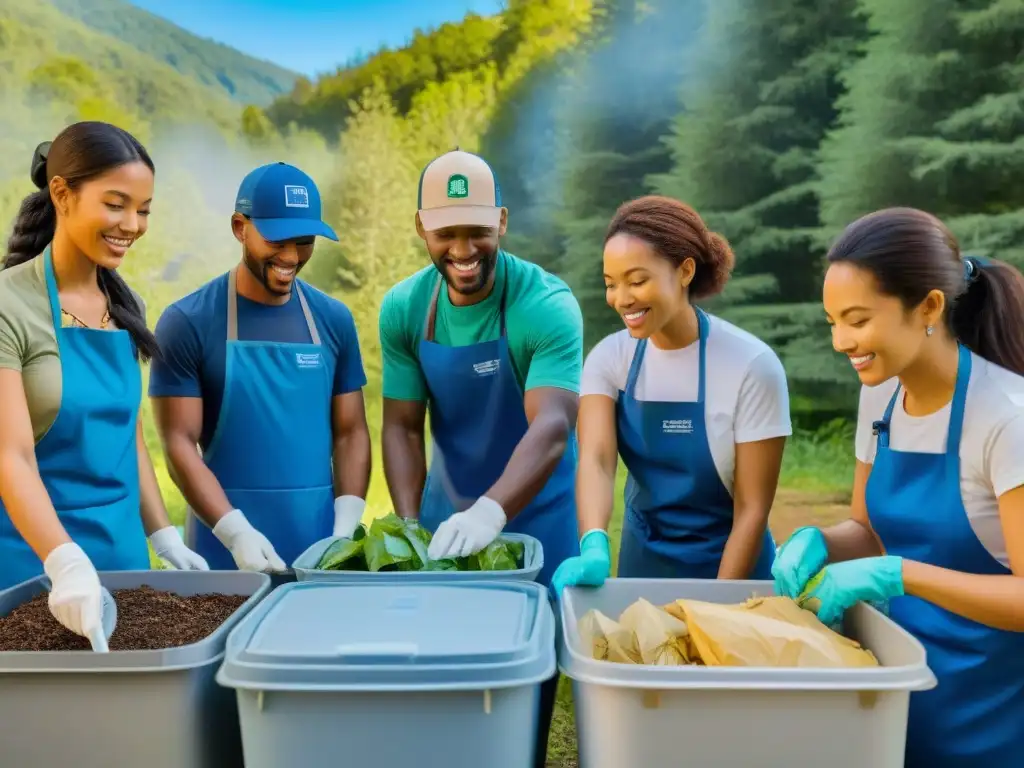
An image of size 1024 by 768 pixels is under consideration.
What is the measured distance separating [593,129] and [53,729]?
24.1 feet

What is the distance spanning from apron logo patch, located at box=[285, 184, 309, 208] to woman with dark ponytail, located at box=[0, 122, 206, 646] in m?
0.43

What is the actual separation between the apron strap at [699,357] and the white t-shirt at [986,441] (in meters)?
0.50

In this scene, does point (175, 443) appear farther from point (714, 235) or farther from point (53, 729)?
point (714, 235)

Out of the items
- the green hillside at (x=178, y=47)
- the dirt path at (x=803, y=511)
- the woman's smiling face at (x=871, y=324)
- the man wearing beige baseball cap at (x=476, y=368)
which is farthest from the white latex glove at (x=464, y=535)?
the green hillside at (x=178, y=47)

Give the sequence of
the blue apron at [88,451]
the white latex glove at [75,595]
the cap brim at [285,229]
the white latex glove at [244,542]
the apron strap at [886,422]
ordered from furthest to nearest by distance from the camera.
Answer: the cap brim at [285,229] < the white latex glove at [244,542] < the blue apron at [88,451] < the apron strap at [886,422] < the white latex glove at [75,595]

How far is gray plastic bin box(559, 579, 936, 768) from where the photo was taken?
48.7 inches

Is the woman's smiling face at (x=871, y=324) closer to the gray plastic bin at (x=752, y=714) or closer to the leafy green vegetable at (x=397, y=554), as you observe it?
the gray plastic bin at (x=752, y=714)

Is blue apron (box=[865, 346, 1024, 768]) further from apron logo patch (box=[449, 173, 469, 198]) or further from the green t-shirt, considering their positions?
apron logo patch (box=[449, 173, 469, 198])

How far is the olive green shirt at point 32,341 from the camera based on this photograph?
183 cm

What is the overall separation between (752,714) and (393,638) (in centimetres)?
→ 52

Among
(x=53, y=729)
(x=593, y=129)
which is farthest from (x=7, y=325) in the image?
(x=593, y=129)

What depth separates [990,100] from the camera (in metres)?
7.02

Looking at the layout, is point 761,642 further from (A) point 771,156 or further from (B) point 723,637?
(A) point 771,156

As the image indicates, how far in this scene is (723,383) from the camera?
6.89 feet
